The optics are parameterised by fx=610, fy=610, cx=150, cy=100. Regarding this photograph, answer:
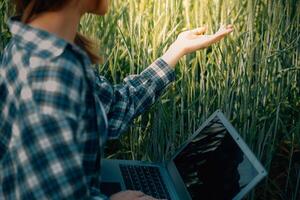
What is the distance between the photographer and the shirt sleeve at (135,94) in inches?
56.0

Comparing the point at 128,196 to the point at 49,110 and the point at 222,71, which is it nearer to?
the point at 49,110

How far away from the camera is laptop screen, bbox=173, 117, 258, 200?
1371mm

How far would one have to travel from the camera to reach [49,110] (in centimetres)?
85

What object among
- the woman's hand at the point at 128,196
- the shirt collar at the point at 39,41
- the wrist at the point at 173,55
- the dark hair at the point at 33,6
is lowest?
the woman's hand at the point at 128,196

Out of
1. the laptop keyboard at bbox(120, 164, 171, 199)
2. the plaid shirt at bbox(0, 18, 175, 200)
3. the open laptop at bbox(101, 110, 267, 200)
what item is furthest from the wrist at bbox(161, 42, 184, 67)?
the plaid shirt at bbox(0, 18, 175, 200)

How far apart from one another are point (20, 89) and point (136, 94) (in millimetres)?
610

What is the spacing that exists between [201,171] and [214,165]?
4 centimetres

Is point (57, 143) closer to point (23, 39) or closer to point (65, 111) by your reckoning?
point (65, 111)

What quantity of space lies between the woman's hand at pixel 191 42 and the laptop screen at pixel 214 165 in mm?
193

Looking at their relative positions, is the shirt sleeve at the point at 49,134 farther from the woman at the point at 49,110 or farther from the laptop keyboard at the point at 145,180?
the laptop keyboard at the point at 145,180

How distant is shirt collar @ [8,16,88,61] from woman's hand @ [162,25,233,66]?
2.01 feet

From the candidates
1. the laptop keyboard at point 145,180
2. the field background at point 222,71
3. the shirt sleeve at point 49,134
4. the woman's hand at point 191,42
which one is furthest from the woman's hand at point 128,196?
the field background at point 222,71

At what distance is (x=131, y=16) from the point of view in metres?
1.88

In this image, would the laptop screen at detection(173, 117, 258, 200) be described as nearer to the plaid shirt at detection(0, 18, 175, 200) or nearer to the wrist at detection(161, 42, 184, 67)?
Result: the wrist at detection(161, 42, 184, 67)
